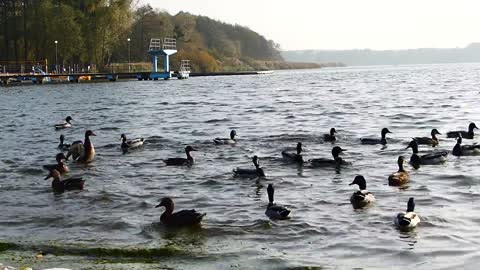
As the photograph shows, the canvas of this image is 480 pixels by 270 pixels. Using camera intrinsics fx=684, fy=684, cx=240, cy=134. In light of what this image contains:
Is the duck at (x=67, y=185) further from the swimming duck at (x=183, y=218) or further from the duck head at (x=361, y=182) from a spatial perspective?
the duck head at (x=361, y=182)

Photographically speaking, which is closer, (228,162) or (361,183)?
(361,183)

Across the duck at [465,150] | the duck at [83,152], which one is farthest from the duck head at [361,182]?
the duck at [83,152]

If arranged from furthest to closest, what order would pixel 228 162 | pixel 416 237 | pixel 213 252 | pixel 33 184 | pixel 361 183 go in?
pixel 228 162
pixel 33 184
pixel 361 183
pixel 416 237
pixel 213 252

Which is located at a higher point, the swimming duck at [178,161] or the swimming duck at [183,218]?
the swimming duck at [183,218]

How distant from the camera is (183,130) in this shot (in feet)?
104

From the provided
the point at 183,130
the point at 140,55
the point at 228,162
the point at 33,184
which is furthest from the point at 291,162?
the point at 140,55

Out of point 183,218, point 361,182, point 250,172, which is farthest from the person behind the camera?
point 250,172

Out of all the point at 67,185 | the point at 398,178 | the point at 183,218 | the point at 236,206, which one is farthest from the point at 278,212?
the point at 67,185

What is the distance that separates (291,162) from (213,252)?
967 centimetres

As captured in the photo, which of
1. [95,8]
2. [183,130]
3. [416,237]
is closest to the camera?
[416,237]

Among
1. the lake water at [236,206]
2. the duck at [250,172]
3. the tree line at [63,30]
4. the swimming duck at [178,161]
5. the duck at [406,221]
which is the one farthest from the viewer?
the tree line at [63,30]

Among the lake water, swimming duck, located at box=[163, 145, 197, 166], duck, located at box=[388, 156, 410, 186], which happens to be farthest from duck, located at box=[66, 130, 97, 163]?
duck, located at box=[388, 156, 410, 186]

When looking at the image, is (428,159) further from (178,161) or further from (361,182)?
(178,161)

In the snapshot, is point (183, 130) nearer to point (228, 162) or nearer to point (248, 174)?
point (228, 162)
